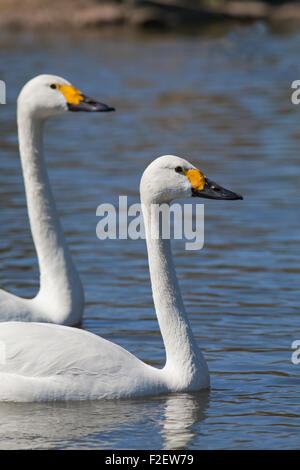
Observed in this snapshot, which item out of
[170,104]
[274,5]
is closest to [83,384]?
[170,104]

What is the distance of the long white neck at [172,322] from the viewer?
23.2ft

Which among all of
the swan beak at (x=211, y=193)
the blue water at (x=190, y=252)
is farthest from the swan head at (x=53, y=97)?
the swan beak at (x=211, y=193)

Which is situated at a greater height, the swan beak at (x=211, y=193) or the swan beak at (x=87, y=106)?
the swan beak at (x=87, y=106)

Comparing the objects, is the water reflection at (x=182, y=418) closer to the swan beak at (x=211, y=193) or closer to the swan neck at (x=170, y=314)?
the swan neck at (x=170, y=314)

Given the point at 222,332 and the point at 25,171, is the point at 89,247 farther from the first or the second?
the point at 222,332

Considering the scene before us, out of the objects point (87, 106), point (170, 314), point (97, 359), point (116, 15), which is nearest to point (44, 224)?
point (87, 106)

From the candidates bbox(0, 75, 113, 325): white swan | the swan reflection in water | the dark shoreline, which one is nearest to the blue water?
the swan reflection in water

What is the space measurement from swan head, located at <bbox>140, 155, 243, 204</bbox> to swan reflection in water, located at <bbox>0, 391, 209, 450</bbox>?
4.01 ft

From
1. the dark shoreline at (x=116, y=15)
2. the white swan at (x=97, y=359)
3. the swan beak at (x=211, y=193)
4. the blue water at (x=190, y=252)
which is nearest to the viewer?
the blue water at (x=190, y=252)

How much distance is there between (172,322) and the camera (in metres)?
7.14

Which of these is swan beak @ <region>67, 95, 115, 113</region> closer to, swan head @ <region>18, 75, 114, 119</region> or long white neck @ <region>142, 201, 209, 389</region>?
swan head @ <region>18, 75, 114, 119</region>

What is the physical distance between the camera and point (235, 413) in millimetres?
6781

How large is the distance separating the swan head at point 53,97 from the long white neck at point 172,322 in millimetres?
2129
